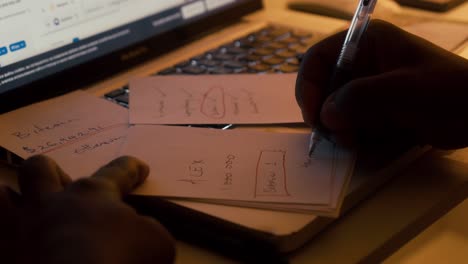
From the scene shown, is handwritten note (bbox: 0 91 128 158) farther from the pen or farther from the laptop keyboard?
the pen

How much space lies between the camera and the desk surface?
0.53 m

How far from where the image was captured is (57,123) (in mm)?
714

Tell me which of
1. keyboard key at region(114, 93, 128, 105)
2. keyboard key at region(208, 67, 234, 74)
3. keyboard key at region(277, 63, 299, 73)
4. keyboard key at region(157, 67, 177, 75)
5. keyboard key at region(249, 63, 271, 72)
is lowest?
keyboard key at region(277, 63, 299, 73)

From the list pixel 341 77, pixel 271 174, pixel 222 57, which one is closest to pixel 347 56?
pixel 341 77

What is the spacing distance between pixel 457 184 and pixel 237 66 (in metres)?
0.33

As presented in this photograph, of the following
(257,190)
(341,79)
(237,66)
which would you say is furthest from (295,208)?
(237,66)

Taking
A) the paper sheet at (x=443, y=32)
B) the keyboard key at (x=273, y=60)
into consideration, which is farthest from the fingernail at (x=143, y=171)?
the paper sheet at (x=443, y=32)

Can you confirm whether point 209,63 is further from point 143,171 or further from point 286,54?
point 143,171

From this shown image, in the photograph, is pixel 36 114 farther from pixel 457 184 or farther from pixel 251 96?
pixel 457 184

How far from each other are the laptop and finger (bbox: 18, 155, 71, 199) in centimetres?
6

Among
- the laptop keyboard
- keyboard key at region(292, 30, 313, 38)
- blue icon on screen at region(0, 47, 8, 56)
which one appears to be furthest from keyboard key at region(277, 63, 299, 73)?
blue icon on screen at region(0, 47, 8, 56)

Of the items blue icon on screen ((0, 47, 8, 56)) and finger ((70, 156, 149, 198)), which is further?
blue icon on screen ((0, 47, 8, 56))

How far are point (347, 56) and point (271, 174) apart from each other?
149mm

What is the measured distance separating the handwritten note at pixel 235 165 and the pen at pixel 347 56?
1 cm
